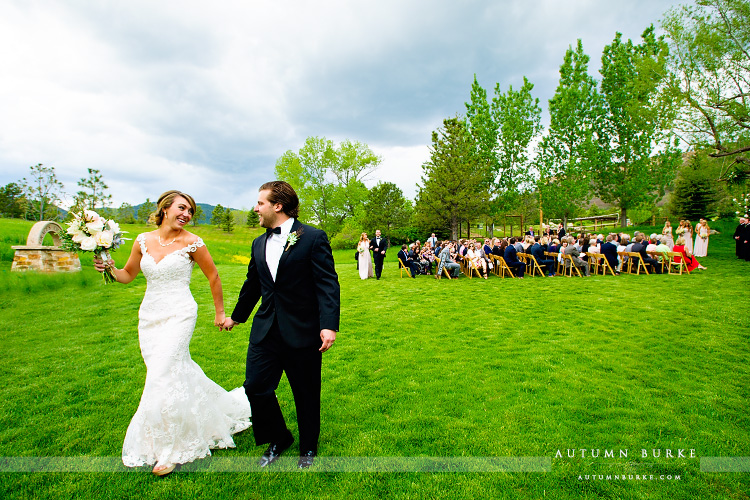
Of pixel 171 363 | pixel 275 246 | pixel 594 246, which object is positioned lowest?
pixel 171 363

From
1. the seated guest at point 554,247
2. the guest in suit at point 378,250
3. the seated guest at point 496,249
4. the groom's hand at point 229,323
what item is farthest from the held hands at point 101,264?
the seated guest at point 554,247

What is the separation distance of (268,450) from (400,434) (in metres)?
1.20

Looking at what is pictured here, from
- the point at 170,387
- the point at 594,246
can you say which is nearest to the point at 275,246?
the point at 170,387

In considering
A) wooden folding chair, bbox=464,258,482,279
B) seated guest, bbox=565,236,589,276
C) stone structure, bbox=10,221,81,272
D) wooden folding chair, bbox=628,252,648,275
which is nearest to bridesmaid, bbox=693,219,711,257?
wooden folding chair, bbox=628,252,648,275

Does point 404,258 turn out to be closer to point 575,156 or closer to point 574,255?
point 574,255

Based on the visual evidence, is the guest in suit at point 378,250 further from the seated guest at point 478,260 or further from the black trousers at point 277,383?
the black trousers at point 277,383

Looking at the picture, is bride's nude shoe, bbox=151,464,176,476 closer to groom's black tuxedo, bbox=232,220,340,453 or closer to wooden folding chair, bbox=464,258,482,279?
groom's black tuxedo, bbox=232,220,340,453

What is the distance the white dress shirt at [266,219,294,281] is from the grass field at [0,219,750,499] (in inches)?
65.4

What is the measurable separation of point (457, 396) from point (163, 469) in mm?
2945

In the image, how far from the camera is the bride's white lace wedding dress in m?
2.82

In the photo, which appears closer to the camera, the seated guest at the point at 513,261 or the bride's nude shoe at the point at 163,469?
the bride's nude shoe at the point at 163,469

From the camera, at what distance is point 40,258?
12.7m

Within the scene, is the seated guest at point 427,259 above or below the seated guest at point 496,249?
below

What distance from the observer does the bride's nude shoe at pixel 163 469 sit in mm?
2775
